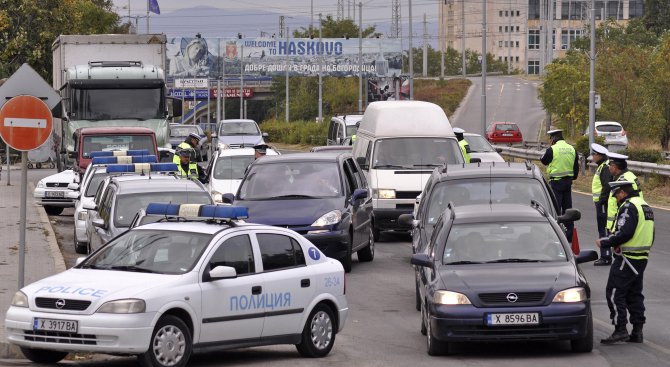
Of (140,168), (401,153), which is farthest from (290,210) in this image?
(401,153)

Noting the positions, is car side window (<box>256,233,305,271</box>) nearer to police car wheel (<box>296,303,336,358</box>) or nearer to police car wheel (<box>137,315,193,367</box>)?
police car wheel (<box>296,303,336,358</box>)

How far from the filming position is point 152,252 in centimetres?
1205

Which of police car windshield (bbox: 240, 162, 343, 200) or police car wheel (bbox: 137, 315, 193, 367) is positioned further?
police car windshield (bbox: 240, 162, 343, 200)

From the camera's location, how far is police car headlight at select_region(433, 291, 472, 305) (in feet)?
40.5

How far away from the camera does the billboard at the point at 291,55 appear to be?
419ft

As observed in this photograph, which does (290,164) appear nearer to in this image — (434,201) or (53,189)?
(434,201)

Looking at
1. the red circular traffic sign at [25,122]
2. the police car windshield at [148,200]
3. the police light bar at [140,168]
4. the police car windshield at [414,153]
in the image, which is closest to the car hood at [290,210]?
the police car windshield at [148,200]

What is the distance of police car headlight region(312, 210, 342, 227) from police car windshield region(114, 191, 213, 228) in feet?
5.18

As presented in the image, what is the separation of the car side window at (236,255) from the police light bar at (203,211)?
22cm

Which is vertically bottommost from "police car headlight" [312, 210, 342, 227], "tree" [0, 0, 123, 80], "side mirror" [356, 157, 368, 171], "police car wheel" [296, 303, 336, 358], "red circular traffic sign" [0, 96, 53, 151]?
"police car wheel" [296, 303, 336, 358]

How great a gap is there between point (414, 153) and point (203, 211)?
12.8m

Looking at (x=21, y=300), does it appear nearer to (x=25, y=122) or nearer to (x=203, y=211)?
(x=203, y=211)

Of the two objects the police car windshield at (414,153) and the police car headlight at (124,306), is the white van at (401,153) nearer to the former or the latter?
the police car windshield at (414,153)

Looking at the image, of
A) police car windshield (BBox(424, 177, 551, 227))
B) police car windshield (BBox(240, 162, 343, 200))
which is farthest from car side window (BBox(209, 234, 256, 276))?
police car windshield (BBox(240, 162, 343, 200))
